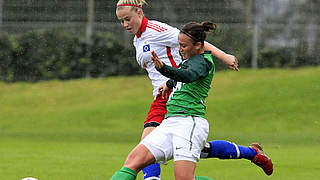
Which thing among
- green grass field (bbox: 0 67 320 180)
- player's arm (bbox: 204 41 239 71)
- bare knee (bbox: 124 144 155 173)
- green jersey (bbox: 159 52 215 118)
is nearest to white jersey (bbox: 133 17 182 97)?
player's arm (bbox: 204 41 239 71)

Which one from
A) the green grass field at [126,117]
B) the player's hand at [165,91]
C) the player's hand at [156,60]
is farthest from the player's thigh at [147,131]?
the green grass field at [126,117]

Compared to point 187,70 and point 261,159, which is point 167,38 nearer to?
point 187,70

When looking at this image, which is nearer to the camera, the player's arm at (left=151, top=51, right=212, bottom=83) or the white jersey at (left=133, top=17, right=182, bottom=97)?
the player's arm at (left=151, top=51, right=212, bottom=83)

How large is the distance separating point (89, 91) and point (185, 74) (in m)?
16.3

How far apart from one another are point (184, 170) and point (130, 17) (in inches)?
75.9

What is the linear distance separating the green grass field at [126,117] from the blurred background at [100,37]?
20.0 inches

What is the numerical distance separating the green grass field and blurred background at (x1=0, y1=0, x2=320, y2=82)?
0.51 meters

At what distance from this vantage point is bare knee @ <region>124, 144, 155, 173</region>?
18.2 ft

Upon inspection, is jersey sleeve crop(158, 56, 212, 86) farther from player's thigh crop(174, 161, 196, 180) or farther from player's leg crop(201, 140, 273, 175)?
player's leg crop(201, 140, 273, 175)

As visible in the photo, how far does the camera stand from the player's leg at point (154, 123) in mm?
6566

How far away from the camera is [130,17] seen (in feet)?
22.0

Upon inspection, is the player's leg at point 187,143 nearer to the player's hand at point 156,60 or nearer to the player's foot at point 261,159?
the player's hand at point 156,60

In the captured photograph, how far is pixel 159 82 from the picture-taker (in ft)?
22.6

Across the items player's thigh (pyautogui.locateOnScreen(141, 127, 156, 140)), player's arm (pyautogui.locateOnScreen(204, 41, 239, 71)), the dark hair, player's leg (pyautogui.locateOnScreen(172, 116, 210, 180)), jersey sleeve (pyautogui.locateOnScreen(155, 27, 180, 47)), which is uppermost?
the dark hair
